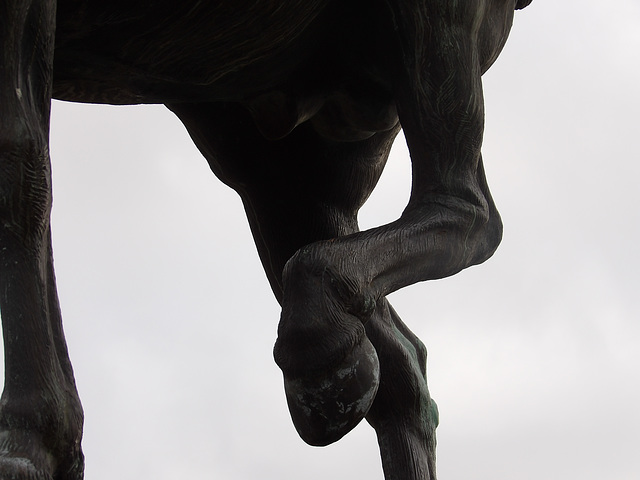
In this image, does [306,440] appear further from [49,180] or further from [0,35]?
[0,35]

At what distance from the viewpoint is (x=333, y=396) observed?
6.11 feet

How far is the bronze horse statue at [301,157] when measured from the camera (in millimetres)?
1655

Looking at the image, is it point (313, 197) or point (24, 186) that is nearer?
point (24, 186)

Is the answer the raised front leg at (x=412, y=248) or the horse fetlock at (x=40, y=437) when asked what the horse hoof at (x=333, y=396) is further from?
the horse fetlock at (x=40, y=437)

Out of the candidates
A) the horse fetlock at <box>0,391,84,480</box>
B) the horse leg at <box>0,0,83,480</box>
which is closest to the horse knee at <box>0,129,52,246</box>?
the horse leg at <box>0,0,83,480</box>

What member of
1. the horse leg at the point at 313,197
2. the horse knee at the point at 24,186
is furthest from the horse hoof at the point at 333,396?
the horse knee at the point at 24,186

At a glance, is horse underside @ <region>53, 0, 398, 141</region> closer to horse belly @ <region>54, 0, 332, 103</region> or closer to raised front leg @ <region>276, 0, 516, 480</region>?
horse belly @ <region>54, 0, 332, 103</region>

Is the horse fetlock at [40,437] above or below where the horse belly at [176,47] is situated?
below

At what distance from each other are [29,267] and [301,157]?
878mm

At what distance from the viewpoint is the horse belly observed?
188cm

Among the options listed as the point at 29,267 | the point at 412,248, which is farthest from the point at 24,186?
the point at 412,248

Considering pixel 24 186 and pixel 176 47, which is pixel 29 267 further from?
pixel 176 47

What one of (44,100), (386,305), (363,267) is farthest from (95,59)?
(386,305)

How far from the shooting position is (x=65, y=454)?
5.37 ft
